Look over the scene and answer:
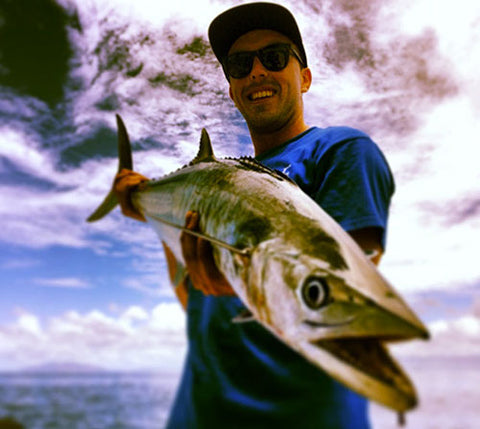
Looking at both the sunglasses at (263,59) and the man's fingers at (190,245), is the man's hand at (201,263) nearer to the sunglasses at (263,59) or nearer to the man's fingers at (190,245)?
the man's fingers at (190,245)

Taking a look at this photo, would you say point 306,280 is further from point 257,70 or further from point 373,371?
point 257,70

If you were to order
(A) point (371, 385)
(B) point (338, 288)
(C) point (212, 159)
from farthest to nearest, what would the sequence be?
(C) point (212, 159)
(B) point (338, 288)
(A) point (371, 385)

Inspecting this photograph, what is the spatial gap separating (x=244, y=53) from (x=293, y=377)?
1544mm

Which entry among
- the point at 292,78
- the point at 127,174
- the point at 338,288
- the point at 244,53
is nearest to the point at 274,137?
the point at 292,78

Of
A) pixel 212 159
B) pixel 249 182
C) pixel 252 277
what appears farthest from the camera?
pixel 212 159

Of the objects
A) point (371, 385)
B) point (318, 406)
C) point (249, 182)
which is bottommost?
point (318, 406)

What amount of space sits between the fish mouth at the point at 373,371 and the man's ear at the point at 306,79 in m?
1.78

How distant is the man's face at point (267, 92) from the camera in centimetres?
197

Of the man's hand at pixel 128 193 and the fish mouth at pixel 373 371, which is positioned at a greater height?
the man's hand at pixel 128 193

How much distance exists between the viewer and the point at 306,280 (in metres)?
→ 0.87

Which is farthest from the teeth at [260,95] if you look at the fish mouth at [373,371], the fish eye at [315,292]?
the fish mouth at [373,371]

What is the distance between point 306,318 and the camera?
2.69ft

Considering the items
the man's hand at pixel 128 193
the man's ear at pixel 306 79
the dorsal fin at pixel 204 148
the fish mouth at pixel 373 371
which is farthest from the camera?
the man's hand at pixel 128 193

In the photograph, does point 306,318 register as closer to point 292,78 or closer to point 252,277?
point 252,277
